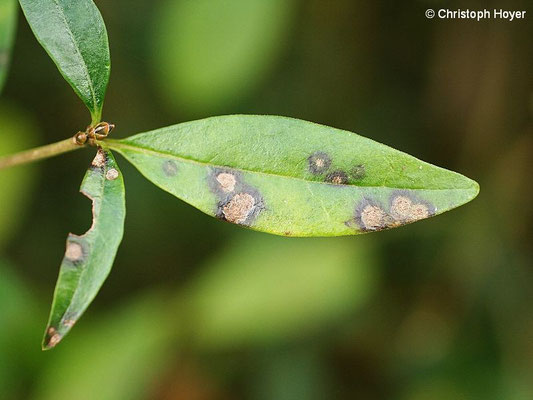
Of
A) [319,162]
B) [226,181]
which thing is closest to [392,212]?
[319,162]

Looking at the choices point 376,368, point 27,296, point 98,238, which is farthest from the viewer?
point 376,368

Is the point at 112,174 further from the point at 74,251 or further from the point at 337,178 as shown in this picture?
the point at 337,178

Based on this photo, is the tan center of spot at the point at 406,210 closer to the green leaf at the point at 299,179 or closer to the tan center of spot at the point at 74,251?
the green leaf at the point at 299,179

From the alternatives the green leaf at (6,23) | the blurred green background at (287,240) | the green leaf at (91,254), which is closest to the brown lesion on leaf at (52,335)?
the green leaf at (91,254)

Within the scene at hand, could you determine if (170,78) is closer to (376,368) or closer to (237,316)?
(237,316)

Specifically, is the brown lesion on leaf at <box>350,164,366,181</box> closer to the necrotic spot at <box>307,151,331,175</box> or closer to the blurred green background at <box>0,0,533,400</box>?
the necrotic spot at <box>307,151,331,175</box>

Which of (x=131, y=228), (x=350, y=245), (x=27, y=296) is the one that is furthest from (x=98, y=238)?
(x=131, y=228)
